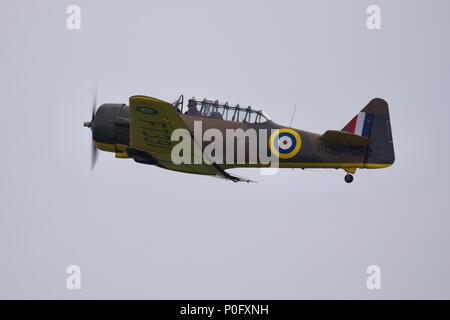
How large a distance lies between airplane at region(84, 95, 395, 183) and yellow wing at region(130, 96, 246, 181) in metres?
0.05

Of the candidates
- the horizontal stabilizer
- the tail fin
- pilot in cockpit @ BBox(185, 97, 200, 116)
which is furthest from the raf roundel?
pilot in cockpit @ BBox(185, 97, 200, 116)

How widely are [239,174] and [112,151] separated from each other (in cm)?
319

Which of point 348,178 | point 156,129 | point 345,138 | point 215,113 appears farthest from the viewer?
point 215,113

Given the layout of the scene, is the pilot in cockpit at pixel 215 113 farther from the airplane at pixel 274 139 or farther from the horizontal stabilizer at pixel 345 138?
the horizontal stabilizer at pixel 345 138

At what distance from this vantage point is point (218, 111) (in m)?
24.8

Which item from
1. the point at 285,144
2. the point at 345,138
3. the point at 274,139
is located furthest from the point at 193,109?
the point at 345,138

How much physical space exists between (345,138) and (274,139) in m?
1.72

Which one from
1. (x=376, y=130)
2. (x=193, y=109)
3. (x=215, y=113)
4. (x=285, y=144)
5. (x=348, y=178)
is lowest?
(x=348, y=178)

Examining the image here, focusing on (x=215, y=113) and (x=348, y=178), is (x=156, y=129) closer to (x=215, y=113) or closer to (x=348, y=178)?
(x=215, y=113)

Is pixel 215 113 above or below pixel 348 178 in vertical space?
above

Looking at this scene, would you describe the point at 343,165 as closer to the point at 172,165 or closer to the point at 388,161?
the point at 388,161

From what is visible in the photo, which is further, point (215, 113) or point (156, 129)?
point (215, 113)

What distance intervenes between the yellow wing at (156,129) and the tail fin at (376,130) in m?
3.37
